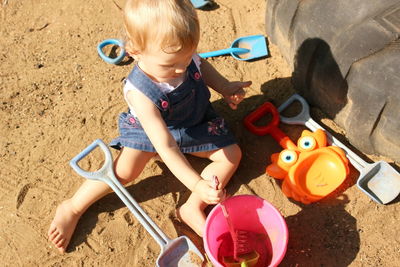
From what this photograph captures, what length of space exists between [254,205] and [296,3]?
776mm

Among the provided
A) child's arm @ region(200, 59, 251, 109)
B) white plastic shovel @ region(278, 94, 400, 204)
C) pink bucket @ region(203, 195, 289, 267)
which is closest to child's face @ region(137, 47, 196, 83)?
child's arm @ region(200, 59, 251, 109)

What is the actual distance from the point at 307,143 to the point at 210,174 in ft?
1.24

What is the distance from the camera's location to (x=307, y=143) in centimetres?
164

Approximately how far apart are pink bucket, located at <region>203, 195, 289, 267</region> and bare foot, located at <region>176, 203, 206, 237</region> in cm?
8

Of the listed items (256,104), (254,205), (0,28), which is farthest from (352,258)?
(0,28)

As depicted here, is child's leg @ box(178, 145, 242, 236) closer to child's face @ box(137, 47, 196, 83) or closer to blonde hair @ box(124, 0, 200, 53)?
child's face @ box(137, 47, 196, 83)

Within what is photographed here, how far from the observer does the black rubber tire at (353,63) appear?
Result: 1.38m

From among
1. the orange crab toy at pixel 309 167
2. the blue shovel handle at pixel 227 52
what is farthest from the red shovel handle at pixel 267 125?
the blue shovel handle at pixel 227 52

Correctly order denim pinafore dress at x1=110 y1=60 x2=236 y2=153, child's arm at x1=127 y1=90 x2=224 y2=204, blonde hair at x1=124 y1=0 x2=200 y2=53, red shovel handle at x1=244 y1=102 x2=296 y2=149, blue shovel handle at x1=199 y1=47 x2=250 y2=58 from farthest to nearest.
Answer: blue shovel handle at x1=199 y1=47 x2=250 y2=58 → red shovel handle at x1=244 y1=102 x2=296 y2=149 → denim pinafore dress at x1=110 y1=60 x2=236 y2=153 → child's arm at x1=127 y1=90 x2=224 y2=204 → blonde hair at x1=124 y1=0 x2=200 y2=53

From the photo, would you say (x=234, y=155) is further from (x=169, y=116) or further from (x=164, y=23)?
(x=164, y=23)

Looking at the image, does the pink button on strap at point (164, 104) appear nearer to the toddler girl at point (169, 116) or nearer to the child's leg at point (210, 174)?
the toddler girl at point (169, 116)

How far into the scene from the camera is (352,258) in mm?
1456

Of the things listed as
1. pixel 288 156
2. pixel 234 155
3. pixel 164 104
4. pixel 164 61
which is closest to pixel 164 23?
pixel 164 61

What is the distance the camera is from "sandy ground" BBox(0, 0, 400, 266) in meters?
1.51
